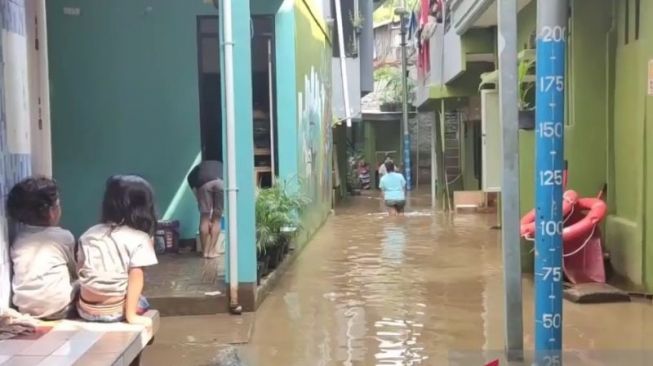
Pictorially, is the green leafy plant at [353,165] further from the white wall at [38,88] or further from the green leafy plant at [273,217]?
the white wall at [38,88]

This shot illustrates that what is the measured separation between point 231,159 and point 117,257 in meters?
3.09

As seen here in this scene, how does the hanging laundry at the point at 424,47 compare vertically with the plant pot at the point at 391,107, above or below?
above

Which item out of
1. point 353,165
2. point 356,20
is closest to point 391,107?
point 353,165

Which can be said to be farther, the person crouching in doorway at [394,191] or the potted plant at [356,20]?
the potted plant at [356,20]

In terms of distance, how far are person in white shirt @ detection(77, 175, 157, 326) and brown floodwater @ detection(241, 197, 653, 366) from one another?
166cm

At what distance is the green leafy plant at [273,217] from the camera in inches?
348

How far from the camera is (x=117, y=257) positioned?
4.68 meters

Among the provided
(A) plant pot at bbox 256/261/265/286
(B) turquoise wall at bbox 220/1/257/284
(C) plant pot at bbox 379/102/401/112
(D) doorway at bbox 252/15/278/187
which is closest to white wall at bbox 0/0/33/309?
(B) turquoise wall at bbox 220/1/257/284

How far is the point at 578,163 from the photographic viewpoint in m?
9.80

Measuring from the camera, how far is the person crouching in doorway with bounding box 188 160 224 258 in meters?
9.95

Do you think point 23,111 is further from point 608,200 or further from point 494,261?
point 494,261

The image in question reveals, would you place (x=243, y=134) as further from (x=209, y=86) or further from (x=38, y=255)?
(x=209, y=86)

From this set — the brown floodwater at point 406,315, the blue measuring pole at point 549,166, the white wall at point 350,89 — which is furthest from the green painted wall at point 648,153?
the white wall at point 350,89

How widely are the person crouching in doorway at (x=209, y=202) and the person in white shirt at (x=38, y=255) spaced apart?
5193 mm
